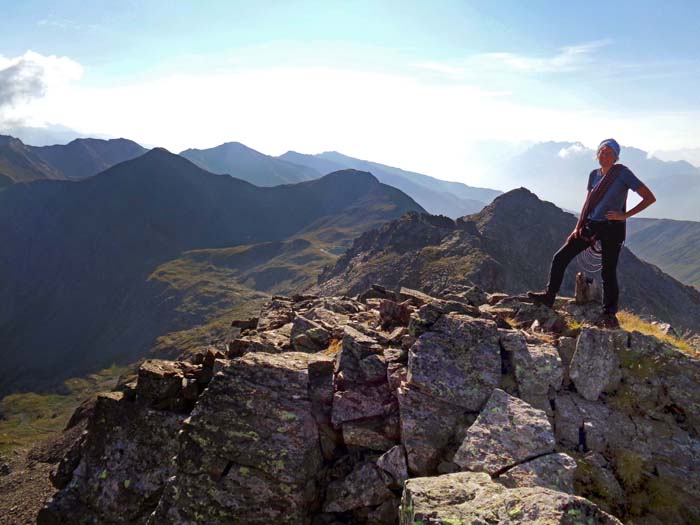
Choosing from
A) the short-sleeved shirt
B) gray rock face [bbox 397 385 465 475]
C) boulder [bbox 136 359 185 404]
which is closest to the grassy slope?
boulder [bbox 136 359 185 404]

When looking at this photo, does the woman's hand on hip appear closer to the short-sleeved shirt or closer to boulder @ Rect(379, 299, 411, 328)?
the short-sleeved shirt

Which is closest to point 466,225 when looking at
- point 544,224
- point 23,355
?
point 544,224

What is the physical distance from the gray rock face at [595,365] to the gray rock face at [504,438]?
6.27 ft

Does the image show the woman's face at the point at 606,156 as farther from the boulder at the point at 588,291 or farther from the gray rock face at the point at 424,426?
the gray rock face at the point at 424,426

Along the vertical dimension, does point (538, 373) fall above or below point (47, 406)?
above

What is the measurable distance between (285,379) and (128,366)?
154510mm

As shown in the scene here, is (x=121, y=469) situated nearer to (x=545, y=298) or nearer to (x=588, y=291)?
(x=545, y=298)

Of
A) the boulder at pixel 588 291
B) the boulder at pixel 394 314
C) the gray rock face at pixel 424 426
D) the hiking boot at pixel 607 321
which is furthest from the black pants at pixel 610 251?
the boulder at pixel 394 314

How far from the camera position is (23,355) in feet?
593

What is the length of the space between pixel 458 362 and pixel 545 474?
3850 millimetres

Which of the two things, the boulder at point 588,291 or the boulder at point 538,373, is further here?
the boulder at point 588,291

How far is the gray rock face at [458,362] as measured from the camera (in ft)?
42.6

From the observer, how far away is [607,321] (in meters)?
14.3

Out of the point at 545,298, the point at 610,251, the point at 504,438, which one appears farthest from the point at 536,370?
the point at 610,251
